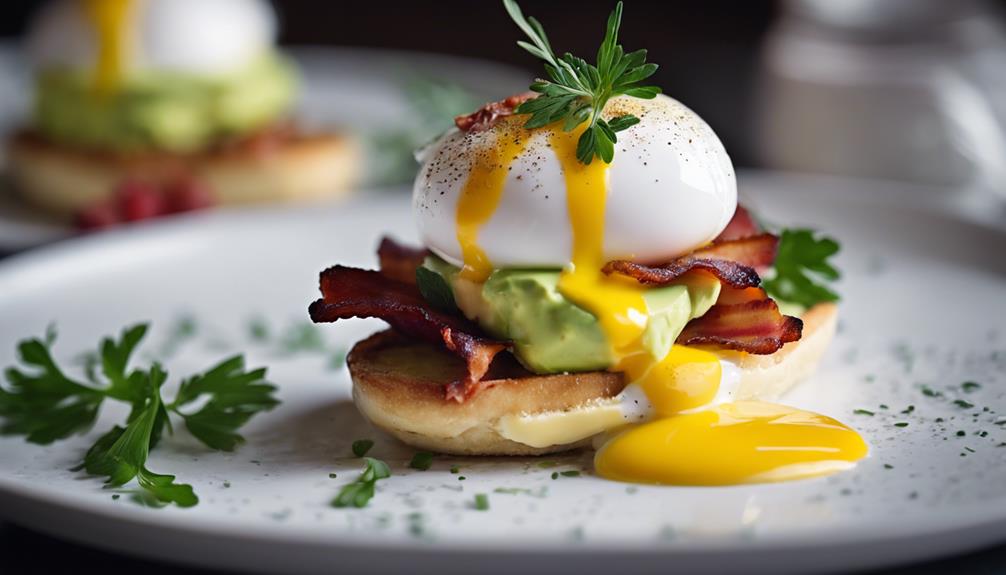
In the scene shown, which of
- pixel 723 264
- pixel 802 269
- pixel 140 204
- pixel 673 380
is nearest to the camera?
pixel 673 380

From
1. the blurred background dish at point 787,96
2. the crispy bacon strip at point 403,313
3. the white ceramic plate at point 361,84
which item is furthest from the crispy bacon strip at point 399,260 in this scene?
the white ceramic plate at point 361,84

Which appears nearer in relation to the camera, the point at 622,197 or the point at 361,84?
the point at 622,197

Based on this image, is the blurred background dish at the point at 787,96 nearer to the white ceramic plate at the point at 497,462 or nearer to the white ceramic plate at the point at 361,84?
the white ceramic plate at the point at 361,84

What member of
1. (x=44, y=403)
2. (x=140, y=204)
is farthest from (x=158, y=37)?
(x=44, y=403)

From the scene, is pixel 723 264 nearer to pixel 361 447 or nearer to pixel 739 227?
pixel 739 227

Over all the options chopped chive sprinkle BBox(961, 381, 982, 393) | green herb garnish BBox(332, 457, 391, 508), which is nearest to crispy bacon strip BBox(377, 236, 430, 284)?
green herb garnish BBox(332, 457, 391, 508)

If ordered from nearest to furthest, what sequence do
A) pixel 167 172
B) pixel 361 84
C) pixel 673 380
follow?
pixel 673 380 → pixel 167 172 → pixel 361 84

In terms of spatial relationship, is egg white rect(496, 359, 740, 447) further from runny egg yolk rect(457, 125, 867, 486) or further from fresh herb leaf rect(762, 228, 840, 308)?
fresh herb leaf rect(762, 228, 840, 308)
